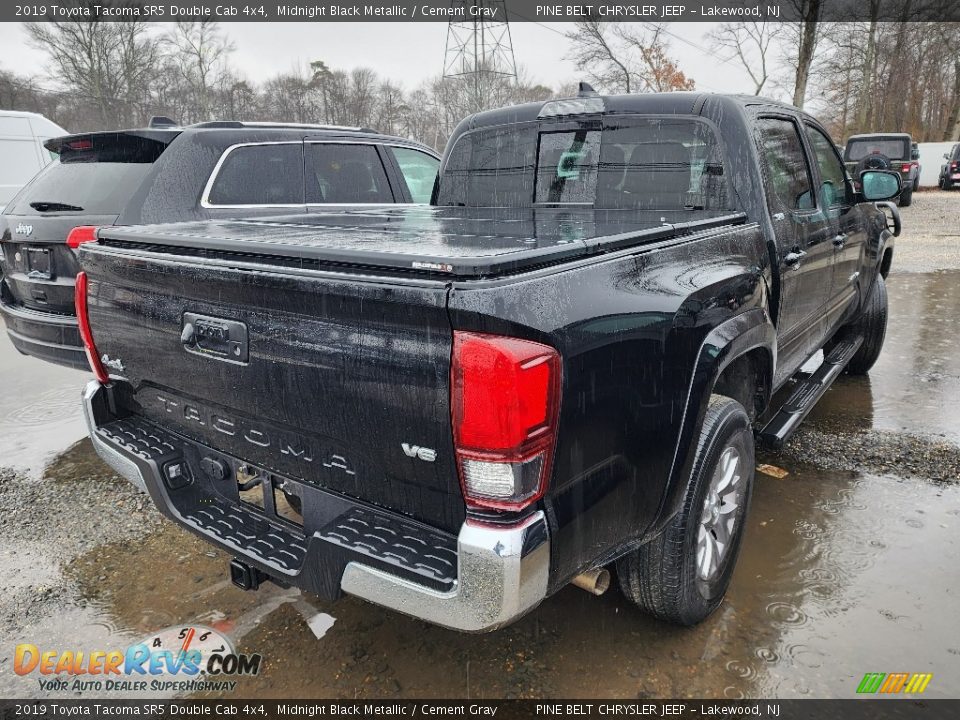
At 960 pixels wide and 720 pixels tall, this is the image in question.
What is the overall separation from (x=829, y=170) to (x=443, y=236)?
10.6 feet

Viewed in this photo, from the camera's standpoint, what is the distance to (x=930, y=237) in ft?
50.5

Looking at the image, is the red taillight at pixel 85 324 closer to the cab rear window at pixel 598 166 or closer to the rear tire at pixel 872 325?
the cab rear window at pixel 598 166

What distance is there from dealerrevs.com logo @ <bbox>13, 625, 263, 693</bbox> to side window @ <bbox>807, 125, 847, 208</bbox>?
384 cm

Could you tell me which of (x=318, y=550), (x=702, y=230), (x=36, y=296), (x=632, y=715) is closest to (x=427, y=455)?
(x=318, y=550)

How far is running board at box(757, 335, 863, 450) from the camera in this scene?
11.6 feet

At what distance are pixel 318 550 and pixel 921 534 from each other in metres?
2.92

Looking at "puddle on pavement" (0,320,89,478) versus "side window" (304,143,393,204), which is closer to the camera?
"puddle on pavement" (0,320,89,478)

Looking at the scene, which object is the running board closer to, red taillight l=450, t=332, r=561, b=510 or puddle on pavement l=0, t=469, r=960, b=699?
puddle on pavement l=0, t=469, r=960, b=699

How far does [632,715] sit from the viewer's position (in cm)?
224

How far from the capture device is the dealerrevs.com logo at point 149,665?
2453 mm

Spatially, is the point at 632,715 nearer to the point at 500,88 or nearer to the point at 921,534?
the point at 921,534

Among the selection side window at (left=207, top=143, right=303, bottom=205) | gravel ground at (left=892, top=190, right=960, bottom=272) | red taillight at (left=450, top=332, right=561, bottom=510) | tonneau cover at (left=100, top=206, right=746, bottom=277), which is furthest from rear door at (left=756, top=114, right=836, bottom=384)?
gravel ground at (left=892, top=190, right=960, bottom=272)

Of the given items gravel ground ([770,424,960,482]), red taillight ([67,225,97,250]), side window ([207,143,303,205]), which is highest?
side window ([207,143,303,205])

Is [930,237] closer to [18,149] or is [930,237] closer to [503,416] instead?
[503,416]
